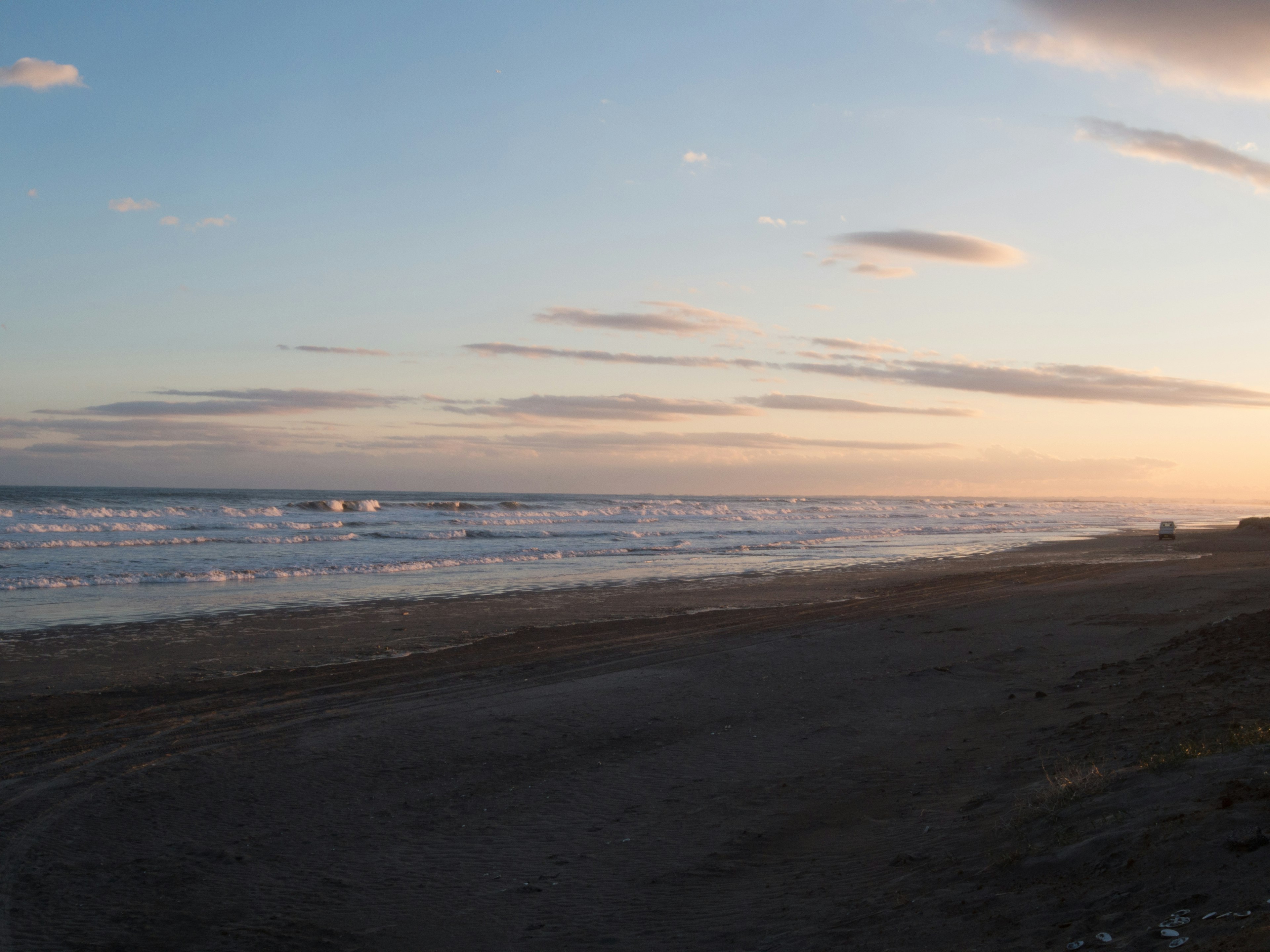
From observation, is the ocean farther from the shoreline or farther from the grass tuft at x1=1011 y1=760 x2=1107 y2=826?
the grass tuft at x1=1011 y1=760 x2=1107 y2=826

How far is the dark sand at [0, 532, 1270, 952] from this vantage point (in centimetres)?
453

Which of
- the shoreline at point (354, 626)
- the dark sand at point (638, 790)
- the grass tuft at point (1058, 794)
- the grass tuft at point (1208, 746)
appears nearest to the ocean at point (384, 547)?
the shoreline at point (354, 626)

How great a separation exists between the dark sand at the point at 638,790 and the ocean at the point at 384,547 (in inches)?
249

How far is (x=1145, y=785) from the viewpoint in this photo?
5.27m

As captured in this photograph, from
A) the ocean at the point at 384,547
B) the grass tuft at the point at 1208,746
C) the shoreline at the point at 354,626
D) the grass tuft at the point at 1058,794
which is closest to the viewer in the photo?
the grass tuft at the point at 1058,794

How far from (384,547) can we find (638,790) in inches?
1131

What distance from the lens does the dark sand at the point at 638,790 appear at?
4.53 m

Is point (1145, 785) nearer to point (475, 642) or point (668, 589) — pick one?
point (475, 642)

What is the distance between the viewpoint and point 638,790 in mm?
7305

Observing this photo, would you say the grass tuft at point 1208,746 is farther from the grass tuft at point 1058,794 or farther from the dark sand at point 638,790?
the grass tuft at point 1058,794

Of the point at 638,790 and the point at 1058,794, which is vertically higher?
the point at 1058,794

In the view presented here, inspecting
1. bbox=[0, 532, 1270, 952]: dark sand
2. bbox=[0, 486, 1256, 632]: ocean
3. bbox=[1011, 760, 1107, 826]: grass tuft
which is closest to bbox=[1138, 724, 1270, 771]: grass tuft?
bbox=[0, 532, 1270, 952]: dark sand

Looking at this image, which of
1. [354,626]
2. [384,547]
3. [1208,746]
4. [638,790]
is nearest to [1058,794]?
[1208,746]

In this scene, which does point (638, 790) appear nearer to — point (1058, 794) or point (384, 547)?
point (1058, 794)
